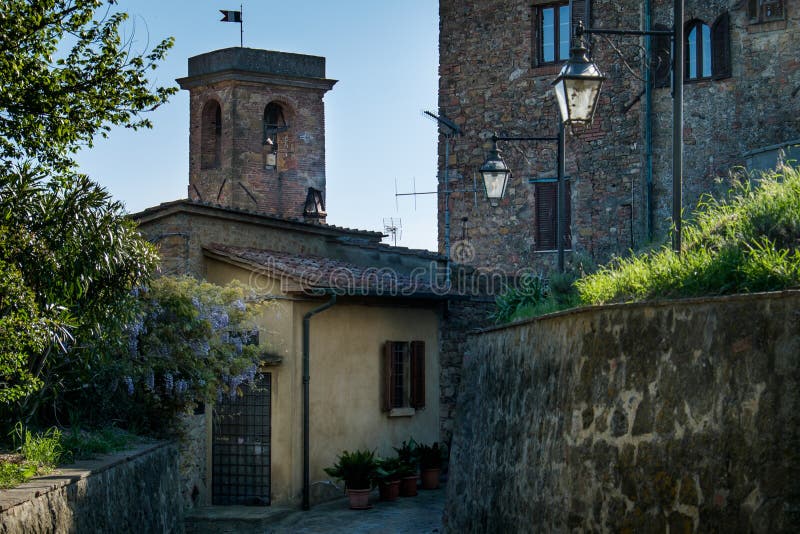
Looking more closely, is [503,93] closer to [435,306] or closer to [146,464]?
[435,306]

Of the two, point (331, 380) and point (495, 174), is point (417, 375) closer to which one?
point (331, 380)

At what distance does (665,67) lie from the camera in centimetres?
2058

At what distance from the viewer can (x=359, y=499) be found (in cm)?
1742

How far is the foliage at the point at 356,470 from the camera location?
1766 cm

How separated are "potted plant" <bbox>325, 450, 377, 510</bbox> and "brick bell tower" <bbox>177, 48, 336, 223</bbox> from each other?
14.5m

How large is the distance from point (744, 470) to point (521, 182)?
15.1m

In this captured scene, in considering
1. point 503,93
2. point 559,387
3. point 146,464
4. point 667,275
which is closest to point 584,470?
point 559,387

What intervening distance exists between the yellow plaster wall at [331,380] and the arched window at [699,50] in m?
6.73

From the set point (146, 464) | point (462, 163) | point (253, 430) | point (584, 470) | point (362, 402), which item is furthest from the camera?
point (462, 163)

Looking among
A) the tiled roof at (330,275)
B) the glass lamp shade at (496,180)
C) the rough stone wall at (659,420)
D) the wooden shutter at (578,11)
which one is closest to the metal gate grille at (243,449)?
the tiled roof at (330,275)

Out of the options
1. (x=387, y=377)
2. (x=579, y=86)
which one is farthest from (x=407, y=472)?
(x=579, y=86)

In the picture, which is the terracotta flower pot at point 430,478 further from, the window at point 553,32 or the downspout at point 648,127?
the window at point 553,32

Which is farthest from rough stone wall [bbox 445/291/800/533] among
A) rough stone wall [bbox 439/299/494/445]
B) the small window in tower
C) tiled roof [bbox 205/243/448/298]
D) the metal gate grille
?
the small window in tower

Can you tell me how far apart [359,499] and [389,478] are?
0.93 m
